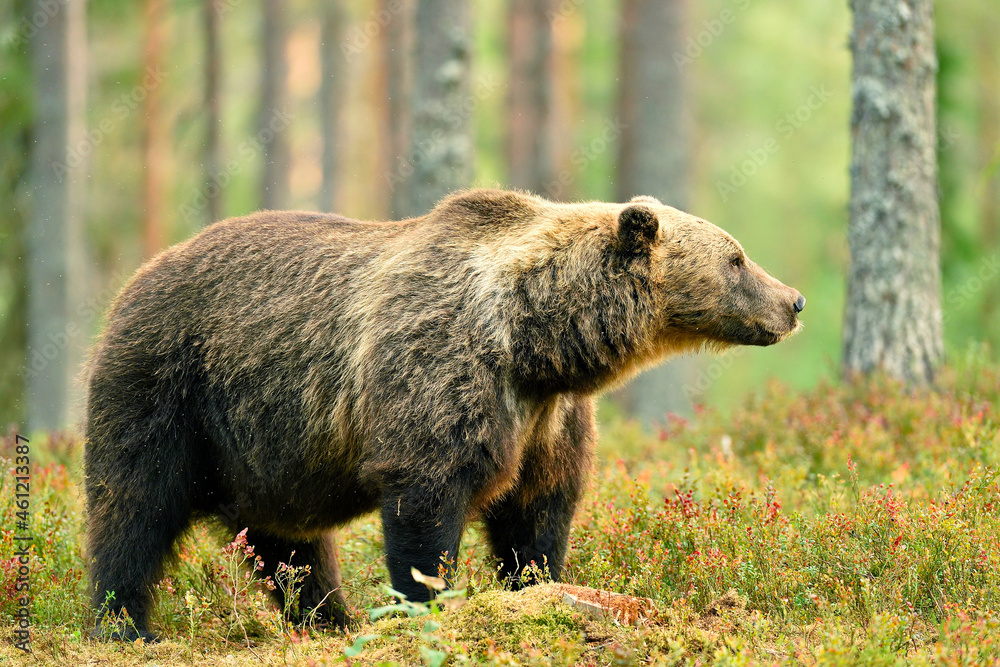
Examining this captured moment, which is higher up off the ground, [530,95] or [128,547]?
[530,95]

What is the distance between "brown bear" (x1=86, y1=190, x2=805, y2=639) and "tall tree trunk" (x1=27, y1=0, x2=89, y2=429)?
9614 mm

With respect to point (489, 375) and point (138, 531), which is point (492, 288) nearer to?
point (489, 375)

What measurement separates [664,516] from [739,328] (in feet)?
3.67

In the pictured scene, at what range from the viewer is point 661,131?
15.6m

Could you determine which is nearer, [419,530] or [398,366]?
[419,530]

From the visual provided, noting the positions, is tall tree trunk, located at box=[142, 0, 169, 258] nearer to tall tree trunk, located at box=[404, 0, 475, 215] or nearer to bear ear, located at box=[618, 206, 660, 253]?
tall tree trunk, located at box=[404, 0, 475, 215]

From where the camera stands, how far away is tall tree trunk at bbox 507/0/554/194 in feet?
63.5

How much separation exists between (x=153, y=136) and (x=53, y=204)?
27.9ft

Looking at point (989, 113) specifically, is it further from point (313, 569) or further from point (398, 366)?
point (398, 366)

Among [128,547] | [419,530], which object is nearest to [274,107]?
[128,547]

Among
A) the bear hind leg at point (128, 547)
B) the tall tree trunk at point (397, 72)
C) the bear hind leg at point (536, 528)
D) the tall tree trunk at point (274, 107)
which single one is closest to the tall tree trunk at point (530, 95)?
the tall tree trunk at point (397, 72)

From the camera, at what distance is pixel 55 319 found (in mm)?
14344

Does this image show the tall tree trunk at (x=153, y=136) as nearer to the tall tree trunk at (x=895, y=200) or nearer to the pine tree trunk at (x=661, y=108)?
the pine tree trunk at (x=661, y=108)

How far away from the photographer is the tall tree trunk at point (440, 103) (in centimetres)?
1189
